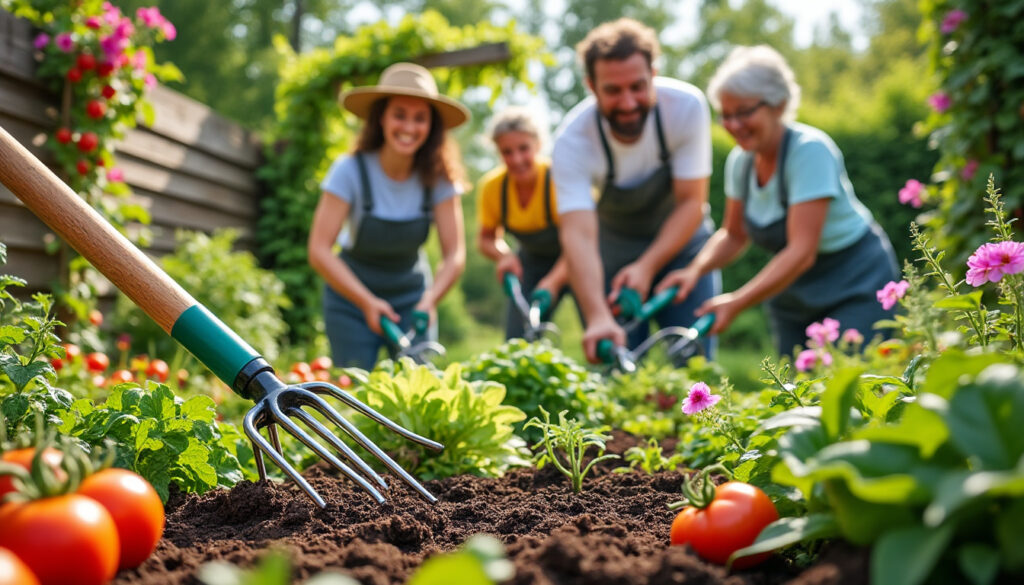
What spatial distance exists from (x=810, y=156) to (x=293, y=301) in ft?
17.0

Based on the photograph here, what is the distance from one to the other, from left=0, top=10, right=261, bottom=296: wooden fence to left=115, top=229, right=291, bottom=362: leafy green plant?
25 centimetres

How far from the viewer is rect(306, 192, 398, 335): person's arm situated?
3.88 metres

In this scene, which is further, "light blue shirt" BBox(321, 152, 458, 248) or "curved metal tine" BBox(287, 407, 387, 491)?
"light blue shirt" BBox(321, 152, 458, 248)

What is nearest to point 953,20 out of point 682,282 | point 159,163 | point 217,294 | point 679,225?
point 679,225

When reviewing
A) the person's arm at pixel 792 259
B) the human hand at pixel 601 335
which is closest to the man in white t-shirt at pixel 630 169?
the human hand at pixel 601 335

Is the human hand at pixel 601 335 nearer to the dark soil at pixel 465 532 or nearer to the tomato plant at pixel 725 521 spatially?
the dark soil at pixel 465 532

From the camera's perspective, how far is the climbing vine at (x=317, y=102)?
711cm

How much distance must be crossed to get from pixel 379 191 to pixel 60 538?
11.4 ft

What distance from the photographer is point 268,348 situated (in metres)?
5.69

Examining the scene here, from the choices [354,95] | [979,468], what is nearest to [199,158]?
[354,95]

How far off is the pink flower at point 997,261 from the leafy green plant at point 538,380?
4.21 feet

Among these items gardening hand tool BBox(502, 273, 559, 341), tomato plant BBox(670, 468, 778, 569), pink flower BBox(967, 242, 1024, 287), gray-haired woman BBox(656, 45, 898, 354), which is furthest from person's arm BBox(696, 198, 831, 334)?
tomato plant BBox(670, 468, 778, 569)

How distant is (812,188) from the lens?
11.4 feet

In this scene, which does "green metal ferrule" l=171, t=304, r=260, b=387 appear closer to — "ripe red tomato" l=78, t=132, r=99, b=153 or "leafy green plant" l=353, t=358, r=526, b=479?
"leafy green plant" l=353, t=358, r=526, b=479
